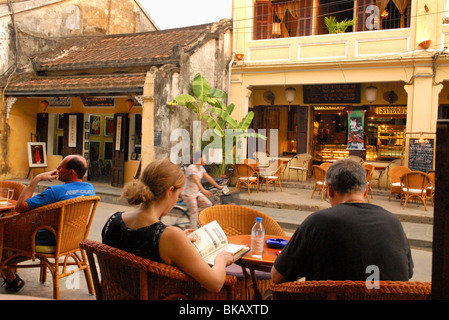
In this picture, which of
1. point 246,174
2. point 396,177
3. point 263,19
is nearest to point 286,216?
point 246,174

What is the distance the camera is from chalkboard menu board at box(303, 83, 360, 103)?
45.9 feet

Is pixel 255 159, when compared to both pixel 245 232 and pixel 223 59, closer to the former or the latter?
pixel 223 59

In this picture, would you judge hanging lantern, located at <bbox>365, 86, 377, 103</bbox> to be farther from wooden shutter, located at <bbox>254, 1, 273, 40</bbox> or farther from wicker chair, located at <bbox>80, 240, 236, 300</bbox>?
wicker chair, located at <bbox>80, 240, 236, 300</bbox>

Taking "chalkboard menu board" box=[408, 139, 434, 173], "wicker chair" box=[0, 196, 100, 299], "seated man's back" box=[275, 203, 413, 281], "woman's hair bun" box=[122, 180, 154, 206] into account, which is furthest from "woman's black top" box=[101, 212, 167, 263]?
"chalkboard menu board" box=[408, 139, 434, 173]

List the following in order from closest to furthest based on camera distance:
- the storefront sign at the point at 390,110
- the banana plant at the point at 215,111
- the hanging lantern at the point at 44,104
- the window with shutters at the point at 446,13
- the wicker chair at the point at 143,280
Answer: the wicker chair at the point at 143,280 < the window with shutters at the point at 446,13 < the banana plant at the point at 215,111 < the storefront sign at the point at 390,110 < the hanging lantern at the point at 44,104

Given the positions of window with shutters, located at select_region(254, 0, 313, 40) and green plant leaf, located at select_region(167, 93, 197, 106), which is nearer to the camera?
green plant leaf, located at select_region(167, 93, 197, 106)

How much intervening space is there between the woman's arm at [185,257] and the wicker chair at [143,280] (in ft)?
0.16

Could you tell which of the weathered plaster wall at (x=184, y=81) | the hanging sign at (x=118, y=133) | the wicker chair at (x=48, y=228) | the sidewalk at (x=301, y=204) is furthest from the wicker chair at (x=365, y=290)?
the hanging sign at (x=118, y=133)

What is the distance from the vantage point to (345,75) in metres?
12.8

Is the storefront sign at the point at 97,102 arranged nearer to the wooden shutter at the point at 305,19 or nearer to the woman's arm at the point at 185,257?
the wooden shutter at the point at 305,19

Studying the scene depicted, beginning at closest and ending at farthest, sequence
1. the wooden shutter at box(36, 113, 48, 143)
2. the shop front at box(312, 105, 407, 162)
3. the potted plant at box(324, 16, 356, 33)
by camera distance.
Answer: the potted plant at box(324, 16, 356, 33) → the shop front at box(312, 105, 407, 162) → the wooden shutter at box(36, 113, 48, 143)

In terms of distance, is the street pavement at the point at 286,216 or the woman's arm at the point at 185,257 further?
A: the street pavement at the point at 286,216

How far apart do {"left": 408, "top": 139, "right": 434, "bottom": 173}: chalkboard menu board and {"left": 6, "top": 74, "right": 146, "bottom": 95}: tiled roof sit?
26.4 ft

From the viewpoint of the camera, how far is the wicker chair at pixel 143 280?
2.27m
